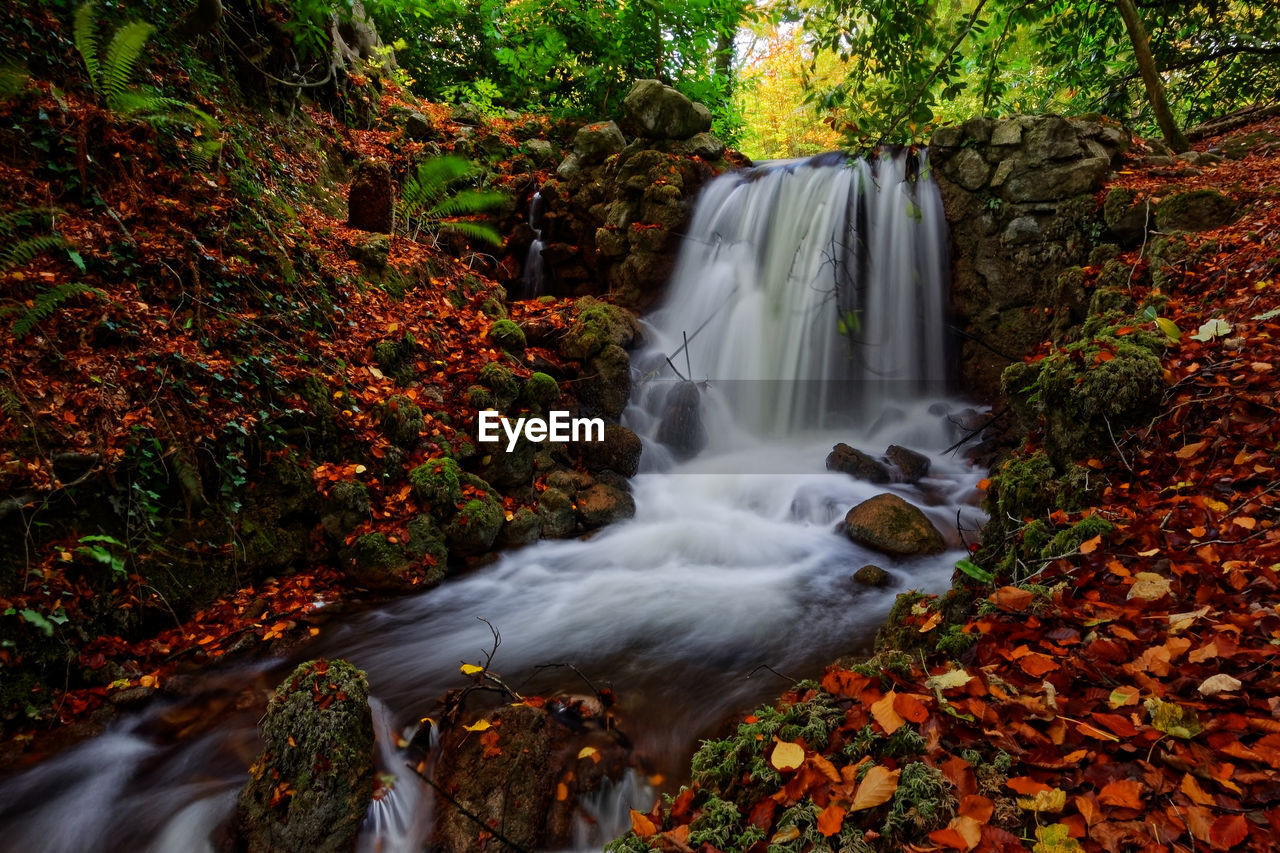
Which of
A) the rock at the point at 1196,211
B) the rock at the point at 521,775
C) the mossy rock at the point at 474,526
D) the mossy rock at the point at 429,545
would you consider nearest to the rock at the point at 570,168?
the mossy rock at the point at 474,526

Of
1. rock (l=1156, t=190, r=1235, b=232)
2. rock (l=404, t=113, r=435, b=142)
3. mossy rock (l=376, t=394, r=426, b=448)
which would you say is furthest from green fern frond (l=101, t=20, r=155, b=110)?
rock (l=1156, t=190, r=1235, b=232)

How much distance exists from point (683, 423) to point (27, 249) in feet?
23.4

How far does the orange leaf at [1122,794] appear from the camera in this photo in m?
1.37

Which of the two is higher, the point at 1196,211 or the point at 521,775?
the point at 1196,211

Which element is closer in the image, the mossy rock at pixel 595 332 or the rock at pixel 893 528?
the rock at pixel 893 528

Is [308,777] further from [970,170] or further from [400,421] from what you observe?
[970,170]

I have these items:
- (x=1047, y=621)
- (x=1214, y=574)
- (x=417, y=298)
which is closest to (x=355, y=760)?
(x=1047, y=621)

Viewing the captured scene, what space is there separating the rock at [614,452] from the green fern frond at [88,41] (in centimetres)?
577

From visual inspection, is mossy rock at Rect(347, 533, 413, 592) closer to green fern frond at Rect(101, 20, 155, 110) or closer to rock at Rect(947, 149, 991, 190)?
green fern frond at Rect(101, 20, 155, 110)

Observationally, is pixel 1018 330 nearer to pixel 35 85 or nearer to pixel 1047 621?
pixel 1047 621

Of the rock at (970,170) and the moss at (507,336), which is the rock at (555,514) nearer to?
the moss at (507,336)

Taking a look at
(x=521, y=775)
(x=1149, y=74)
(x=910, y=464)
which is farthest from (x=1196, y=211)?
(x=521, y=775)

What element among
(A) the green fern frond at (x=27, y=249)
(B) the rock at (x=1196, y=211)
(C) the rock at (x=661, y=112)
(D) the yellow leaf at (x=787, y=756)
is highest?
(C) the rock at (x=661, y=112)

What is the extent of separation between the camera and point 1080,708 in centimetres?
171
